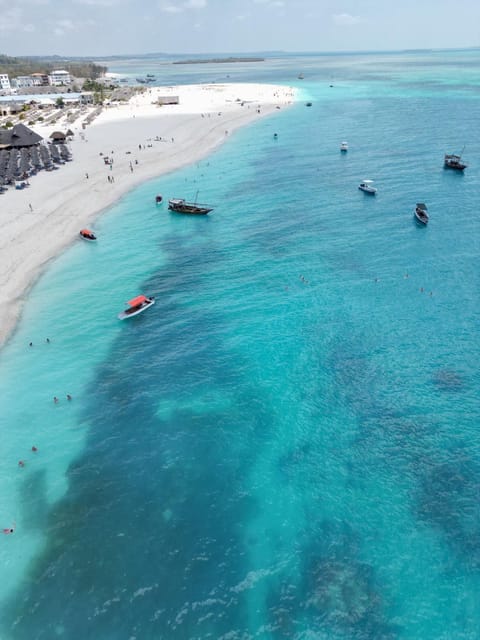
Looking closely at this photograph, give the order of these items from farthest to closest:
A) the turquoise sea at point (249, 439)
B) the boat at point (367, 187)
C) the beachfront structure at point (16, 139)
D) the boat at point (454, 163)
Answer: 1. the beachfront structure at point (16, 139)
2. the boat at point (454, 163)
3. the boat at point (367, 187)
4. the turquoise sea at point (249, 439)

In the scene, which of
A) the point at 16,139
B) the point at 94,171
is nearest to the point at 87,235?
the point at 94,171

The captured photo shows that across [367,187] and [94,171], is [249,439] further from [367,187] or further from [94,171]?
[94,171]

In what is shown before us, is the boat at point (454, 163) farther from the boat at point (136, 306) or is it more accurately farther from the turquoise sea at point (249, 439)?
the boat at point (136, 306)

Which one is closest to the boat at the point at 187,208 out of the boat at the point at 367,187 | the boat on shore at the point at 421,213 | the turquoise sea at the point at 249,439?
the turquoise sea at the point at 249,439

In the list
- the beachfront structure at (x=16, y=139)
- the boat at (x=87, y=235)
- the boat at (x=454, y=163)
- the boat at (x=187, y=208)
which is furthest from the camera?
the beachfront structure at (x=16, y=139)

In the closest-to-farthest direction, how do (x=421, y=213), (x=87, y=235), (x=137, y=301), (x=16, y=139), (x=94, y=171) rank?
(x=137, y=301), (x=87, y=235), (x=421, y=213), (x=94, y=171), (x=16, y=139)

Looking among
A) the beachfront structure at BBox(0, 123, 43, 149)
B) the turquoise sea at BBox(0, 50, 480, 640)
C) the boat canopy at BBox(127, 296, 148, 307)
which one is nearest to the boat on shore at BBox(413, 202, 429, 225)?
the turquoise sea at BBox(0, 50, 480, 640)
